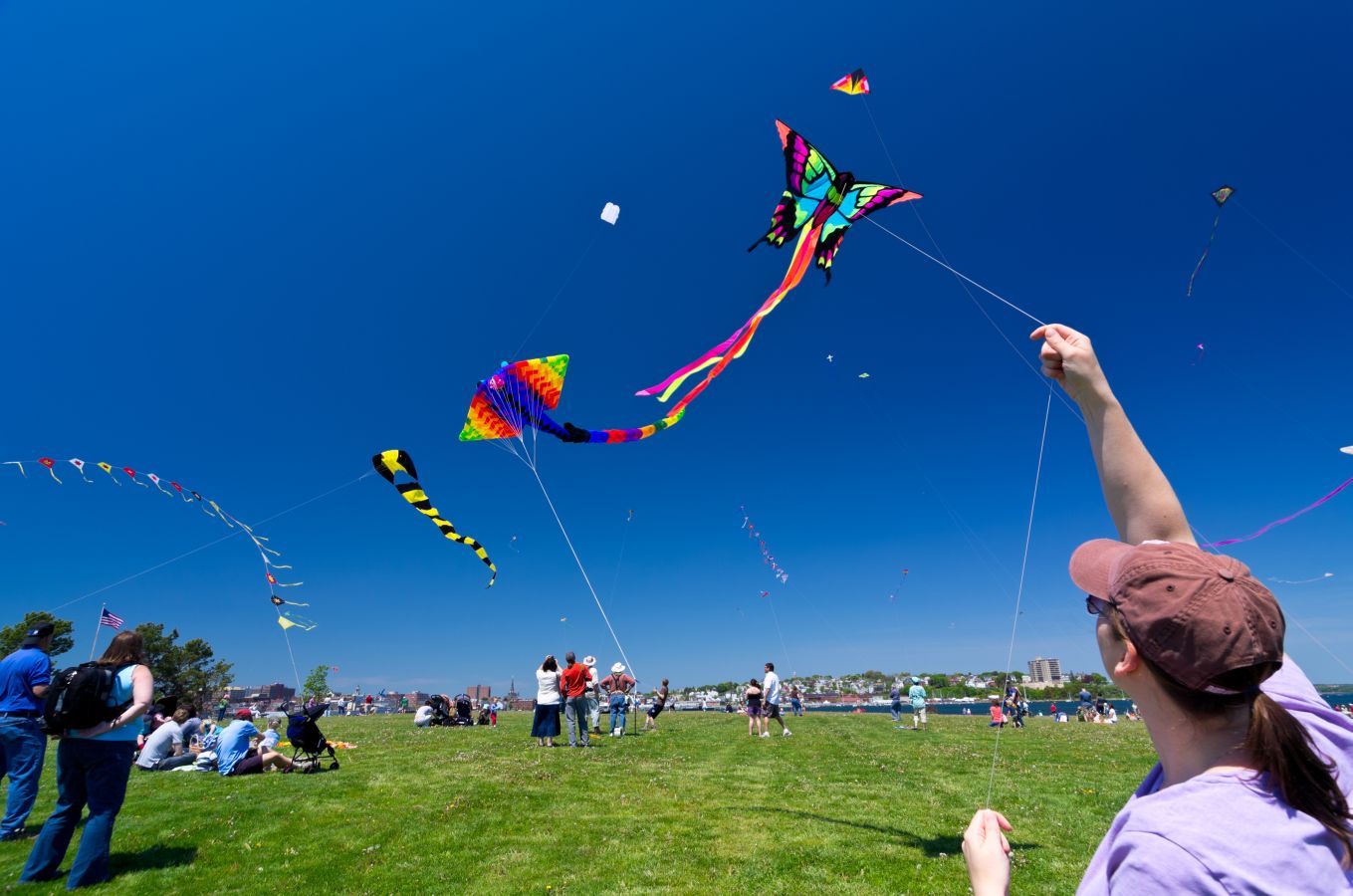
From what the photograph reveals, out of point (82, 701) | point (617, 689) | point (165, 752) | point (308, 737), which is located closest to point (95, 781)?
point (82, 701)

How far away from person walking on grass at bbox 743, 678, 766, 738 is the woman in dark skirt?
16.7 feet

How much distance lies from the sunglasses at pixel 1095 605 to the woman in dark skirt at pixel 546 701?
44.4 ft

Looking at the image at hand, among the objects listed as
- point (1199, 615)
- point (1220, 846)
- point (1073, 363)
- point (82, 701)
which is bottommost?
point (82, 701)

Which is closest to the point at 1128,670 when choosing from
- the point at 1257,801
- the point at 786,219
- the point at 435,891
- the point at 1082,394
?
the point at 1257,801

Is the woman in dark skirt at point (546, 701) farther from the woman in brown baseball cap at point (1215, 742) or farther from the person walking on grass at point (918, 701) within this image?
the woman in brown baseball cap at point (1215, 742)

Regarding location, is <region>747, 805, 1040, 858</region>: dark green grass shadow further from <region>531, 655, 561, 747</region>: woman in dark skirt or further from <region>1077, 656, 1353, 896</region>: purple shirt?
<region>531, 655, 561, 747</region>: woman in dark skirt

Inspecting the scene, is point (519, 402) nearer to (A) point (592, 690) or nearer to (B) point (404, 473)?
(B) point (404, 473)

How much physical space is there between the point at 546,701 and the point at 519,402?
311 inches

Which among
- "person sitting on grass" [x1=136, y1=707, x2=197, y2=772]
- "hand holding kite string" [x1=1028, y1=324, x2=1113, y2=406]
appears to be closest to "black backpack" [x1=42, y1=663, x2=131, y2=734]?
"person sitting on grass" [x1=136, y1=707, x2=197, y2=772]

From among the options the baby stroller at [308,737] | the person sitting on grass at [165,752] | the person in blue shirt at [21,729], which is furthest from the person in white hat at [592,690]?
the person in blue shirt at [21,729]

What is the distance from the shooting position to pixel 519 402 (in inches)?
348

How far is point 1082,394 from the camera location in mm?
2031

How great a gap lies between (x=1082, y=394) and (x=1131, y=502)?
0.37 m

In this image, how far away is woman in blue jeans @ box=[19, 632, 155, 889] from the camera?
5453 mm
